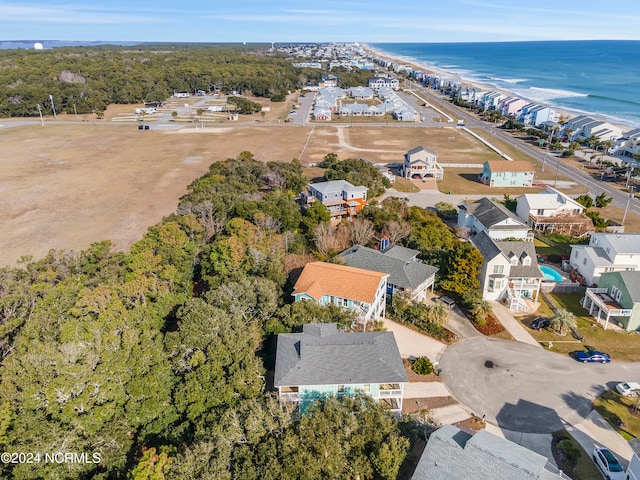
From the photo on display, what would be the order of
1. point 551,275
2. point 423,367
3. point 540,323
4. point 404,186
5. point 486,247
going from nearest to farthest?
point 423,367
point 540,323
point 486,247
point 551,275
point 404,186

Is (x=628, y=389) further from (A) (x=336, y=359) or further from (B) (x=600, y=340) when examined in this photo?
(A) (x=336, y=359)

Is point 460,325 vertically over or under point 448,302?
under

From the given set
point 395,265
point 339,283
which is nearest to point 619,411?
point 395,265

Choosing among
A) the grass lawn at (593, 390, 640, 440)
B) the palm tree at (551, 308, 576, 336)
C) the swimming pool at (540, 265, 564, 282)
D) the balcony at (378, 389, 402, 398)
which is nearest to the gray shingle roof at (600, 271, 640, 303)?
the palm tree at (551, 308, 576, 336)

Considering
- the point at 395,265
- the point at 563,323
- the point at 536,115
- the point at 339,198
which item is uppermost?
the point at 536,115

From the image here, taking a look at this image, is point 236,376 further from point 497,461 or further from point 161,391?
point 497,461

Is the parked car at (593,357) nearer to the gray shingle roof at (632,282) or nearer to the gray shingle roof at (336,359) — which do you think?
the gray shingle roof at (632,282)

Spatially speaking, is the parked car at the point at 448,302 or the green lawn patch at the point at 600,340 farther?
the parked car at the point at 448,302

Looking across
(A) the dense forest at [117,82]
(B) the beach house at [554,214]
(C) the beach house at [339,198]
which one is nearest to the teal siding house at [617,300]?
(B) the beach house at [554,214]
